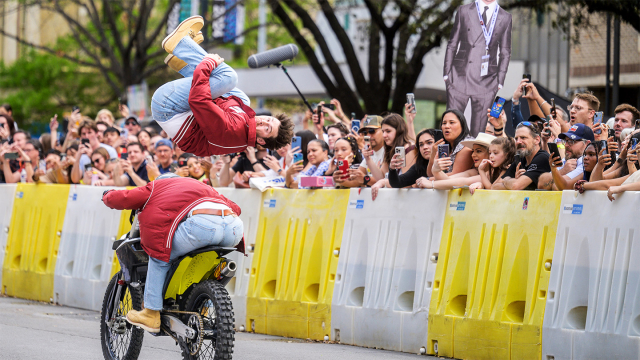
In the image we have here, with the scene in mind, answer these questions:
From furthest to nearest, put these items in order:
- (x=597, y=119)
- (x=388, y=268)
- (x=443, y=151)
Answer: (x=597, y=119) < (x=388, y=268) < (x=443, y=151)

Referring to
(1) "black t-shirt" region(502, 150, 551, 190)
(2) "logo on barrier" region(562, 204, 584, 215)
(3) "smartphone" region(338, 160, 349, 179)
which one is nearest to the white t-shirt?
(3) "smartphone" region(338, 160, 349, 179)

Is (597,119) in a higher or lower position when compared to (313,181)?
higher

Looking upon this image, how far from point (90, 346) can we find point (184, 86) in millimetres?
3000

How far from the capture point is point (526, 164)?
317 inches

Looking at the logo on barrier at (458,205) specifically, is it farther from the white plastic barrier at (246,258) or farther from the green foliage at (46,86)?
the green foliage at (46,86)

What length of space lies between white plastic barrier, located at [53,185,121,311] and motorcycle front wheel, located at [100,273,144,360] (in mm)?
4121

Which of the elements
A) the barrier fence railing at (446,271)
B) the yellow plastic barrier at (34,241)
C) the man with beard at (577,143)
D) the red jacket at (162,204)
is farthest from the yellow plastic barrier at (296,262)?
the yellow plastic barrier at (34,241)

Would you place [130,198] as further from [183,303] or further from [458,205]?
[458,205]

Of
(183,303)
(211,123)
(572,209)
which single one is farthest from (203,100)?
(572,209)

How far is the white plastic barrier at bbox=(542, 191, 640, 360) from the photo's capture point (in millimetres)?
6625

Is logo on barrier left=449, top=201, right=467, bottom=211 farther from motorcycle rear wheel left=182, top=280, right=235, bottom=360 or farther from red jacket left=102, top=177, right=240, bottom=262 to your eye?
motorcycle rear wheel left=182, top=280, right=235, bottom=360

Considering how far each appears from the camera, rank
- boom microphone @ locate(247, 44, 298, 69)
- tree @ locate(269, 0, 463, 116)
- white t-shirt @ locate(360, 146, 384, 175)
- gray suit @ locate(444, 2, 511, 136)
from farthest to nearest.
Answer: tree @ locate(269, 0, 463, 116)
boom microphone @ locate(247, 44, 298, 69)
gray suit @ locate(444, 2, 511, 136)
white t-shirt @ locate(360, 146, 384, 175)

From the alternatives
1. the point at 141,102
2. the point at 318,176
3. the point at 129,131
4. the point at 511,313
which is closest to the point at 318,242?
the point at 318,176

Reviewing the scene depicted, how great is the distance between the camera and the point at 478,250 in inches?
303
